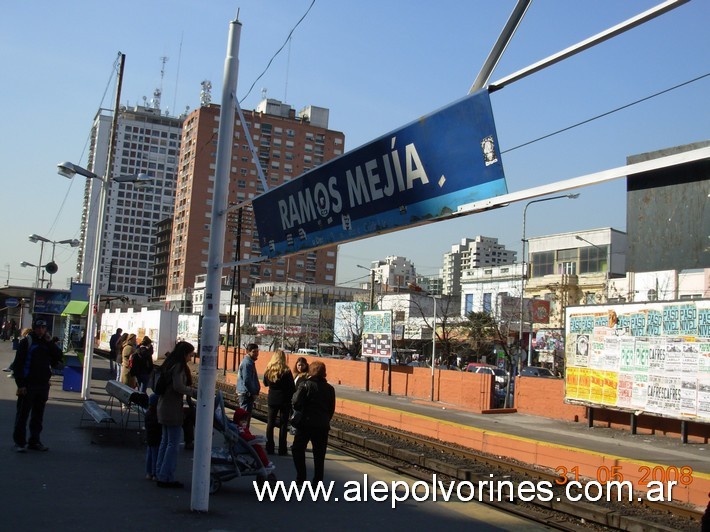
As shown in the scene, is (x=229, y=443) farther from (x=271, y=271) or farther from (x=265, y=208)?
(x=271, y=271)

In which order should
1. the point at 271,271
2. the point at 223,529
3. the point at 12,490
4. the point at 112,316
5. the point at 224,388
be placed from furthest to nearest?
1. the point at 271,271
2. the point at 112,316
3. the point at 224,388
4. the point at 12,490
5. the point at 223,529

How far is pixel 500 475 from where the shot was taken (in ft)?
39.6

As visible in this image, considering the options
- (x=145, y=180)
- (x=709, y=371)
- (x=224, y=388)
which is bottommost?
(x=224, y=388)

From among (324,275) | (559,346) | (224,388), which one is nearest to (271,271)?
(324,275)

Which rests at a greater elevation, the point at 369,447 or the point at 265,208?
the point at 265,208

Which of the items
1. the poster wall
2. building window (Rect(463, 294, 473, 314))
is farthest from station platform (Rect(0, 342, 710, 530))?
building window (Rect(463, 294, 473, 314))

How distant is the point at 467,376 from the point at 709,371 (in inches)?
423

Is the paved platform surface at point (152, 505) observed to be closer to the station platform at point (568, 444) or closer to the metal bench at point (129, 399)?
the metal bench at point (129, 399)

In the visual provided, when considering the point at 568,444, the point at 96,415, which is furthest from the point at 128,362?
the point at 568,444

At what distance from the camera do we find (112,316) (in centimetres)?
5938

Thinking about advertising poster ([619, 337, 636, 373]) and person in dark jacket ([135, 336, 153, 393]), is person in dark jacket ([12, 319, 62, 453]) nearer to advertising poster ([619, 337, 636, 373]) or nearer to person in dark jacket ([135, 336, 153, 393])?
person in dark jacket ([135, 336, 153, 393])

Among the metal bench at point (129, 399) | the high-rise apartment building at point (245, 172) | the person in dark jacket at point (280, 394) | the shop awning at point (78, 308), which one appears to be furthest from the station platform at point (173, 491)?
the high-rise apartment building at point (245, 172)

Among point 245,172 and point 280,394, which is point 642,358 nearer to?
point 280,394

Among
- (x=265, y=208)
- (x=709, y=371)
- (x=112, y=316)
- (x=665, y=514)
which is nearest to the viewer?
(x=265, y=208)
